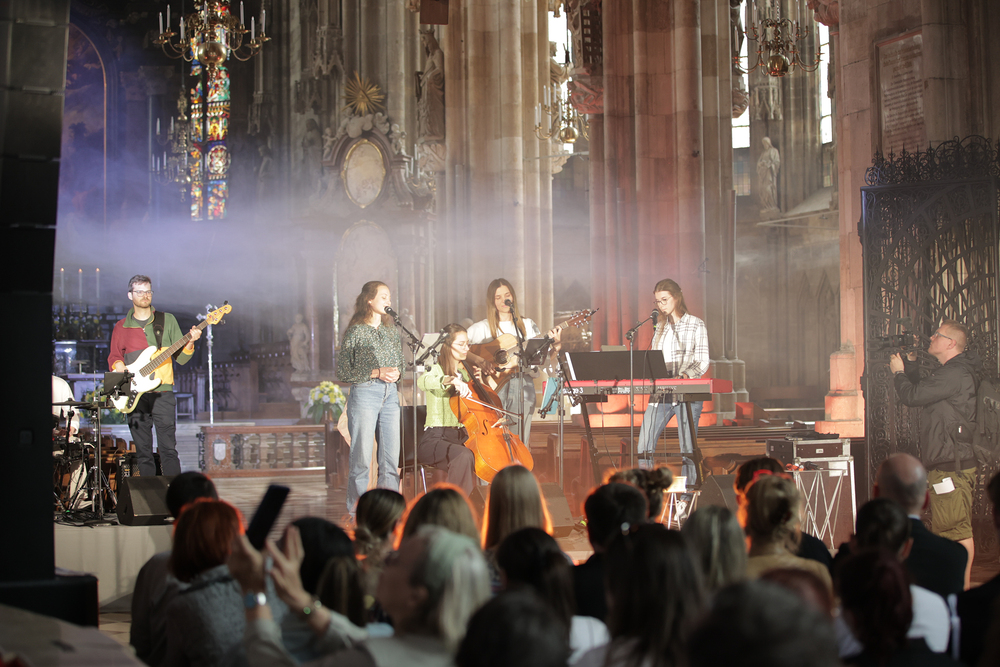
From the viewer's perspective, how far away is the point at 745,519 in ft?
12.2

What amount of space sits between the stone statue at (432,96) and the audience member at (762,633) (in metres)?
15.4

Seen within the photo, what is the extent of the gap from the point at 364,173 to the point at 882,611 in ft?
69.5

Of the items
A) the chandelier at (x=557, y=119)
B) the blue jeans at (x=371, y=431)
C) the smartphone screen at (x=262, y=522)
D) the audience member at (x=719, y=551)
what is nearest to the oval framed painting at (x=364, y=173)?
the chandelier at (x=557, y=119)

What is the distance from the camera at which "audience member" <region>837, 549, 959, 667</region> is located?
7.43 ft

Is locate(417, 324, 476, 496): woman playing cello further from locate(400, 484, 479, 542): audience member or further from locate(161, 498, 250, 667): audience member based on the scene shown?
locate(161, 498, 250, 667): audience member

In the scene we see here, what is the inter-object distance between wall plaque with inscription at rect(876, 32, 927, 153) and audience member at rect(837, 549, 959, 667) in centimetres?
702

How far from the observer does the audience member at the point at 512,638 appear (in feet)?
5.84

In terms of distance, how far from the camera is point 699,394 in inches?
331

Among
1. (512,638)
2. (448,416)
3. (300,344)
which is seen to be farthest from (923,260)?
(300,344)

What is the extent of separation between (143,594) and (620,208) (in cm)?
1102

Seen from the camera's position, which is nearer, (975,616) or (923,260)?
(975,616)

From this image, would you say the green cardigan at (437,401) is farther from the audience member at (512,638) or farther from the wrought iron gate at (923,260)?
the audience member at (512,638)

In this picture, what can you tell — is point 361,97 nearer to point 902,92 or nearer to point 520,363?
point 520,363

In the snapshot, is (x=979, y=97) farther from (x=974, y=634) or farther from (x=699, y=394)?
(x=974, y=634)
